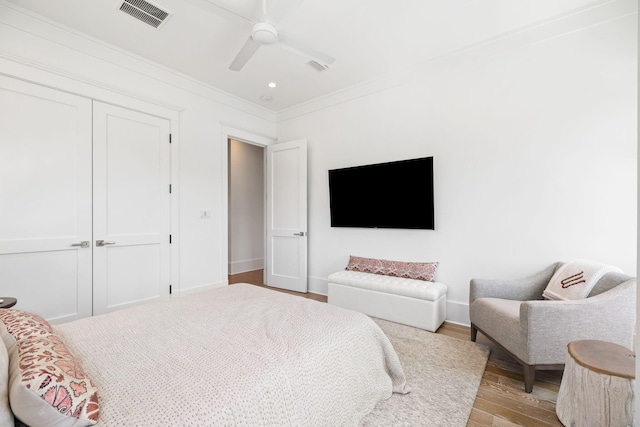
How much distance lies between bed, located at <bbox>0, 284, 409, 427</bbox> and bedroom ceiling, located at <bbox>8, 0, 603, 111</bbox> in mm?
2077

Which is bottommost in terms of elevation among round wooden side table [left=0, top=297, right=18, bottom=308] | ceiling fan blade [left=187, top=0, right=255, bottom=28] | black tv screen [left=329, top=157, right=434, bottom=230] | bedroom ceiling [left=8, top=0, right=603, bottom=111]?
round wooden side table [left=0, top=297, right=18, bottom=308]

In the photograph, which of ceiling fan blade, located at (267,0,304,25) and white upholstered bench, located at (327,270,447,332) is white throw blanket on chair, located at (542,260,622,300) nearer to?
white upholstered bench, located at (327,270,447,332)

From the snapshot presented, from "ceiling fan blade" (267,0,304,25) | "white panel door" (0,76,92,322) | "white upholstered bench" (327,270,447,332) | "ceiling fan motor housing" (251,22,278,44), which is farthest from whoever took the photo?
"white upholstered bench" (327,270,447,332)

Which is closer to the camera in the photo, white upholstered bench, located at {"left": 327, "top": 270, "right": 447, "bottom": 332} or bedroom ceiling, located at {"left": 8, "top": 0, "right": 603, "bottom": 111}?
bedroom ceiling, located at {"left": 8, "top": 0, "right": 603, "bottom": 111}

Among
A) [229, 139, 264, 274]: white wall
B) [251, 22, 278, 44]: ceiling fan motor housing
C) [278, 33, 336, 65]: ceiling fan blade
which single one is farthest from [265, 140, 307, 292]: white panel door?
[251, 22, 278, 44]: ceiling fan motor housing

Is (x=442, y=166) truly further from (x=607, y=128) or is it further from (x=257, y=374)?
(x=257, y=374)

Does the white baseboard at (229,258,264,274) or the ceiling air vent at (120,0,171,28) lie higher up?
the ceiling air vent at (120,0,171,28)

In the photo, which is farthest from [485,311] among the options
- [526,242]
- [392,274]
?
[392,274]

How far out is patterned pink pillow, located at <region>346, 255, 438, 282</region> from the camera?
10.4 feet

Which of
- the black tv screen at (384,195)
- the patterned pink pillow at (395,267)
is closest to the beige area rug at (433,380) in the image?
the patterned pink pillow at (395,267)

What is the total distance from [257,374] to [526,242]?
2.76 metres

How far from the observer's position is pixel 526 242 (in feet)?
8.85

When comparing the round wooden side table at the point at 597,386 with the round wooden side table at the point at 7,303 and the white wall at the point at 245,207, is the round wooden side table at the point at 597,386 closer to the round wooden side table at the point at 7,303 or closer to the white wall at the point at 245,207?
the round wooden side table at the point at 7,303

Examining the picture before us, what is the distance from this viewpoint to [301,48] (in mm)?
2393
